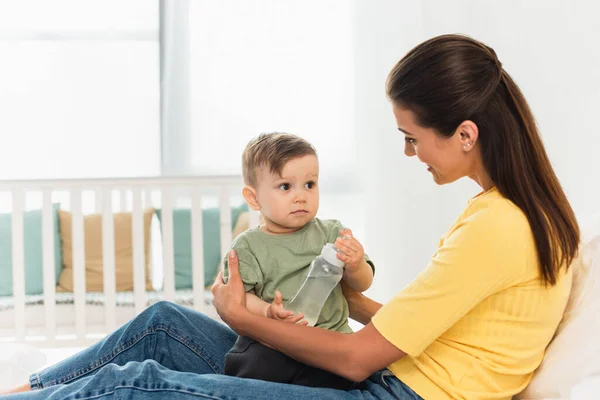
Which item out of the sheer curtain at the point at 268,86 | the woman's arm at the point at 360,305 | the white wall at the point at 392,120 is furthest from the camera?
the sheer curtain at the point at 268,86

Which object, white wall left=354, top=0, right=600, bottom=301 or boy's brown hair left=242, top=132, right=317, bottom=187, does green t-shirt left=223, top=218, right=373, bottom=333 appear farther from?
white wall left=354, top=0, right=600, bottom=301

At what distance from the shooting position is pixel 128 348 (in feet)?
5.01

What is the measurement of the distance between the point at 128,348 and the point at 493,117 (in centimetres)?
83

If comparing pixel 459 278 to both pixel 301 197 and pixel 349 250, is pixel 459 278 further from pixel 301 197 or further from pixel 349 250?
pixel 301 197

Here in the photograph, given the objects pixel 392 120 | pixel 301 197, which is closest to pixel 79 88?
pixel 392 120

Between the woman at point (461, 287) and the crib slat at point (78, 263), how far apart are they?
2.10 meters

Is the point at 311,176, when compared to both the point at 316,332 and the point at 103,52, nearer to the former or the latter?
the point at 316,332

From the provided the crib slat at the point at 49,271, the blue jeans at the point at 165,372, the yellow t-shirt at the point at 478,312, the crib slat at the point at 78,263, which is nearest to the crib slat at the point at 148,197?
the crib slat at the point at 78,263

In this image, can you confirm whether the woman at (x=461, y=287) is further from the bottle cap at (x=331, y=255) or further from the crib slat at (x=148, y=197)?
the crib slat at (x=148, y=197)

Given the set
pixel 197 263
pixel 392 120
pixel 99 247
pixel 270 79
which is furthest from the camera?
pixel 270 79

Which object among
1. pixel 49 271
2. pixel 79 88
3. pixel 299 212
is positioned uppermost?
pixel 79 88

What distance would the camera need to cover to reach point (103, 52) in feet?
14.8

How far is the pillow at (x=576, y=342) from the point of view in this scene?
1.23 metres

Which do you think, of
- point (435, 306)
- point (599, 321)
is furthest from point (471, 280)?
point (599, 321)
